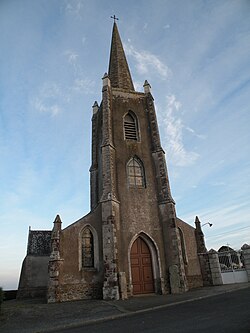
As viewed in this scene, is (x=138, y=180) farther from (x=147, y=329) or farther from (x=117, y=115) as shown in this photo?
(x=147, y=329)

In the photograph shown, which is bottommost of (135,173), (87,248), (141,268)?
(141,268)

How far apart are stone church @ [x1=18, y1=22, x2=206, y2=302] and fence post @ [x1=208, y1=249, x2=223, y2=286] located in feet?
2.90

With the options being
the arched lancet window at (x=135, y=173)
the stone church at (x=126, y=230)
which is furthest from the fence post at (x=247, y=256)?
the arched lancet window at (x=135, y=173)

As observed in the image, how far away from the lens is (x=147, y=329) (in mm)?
6293

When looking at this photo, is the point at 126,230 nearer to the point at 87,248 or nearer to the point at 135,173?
the point at 87,248

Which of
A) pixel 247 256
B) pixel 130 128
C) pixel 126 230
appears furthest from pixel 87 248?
pixel 247 256

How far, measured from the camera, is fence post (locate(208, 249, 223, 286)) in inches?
754

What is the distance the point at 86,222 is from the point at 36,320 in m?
8.14

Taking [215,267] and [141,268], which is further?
[215,267]

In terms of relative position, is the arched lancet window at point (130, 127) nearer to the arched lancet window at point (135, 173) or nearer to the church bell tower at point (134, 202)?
the church bell tower at point (134, 202)

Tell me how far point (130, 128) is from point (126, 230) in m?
Result: 8.44

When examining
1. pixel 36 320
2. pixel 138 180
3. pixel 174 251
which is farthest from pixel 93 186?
pixel 36 320

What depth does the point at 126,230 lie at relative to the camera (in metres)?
16.8

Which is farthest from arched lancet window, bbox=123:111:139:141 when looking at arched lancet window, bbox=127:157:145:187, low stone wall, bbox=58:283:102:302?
low stone wall, bbox=58:283:102:302
